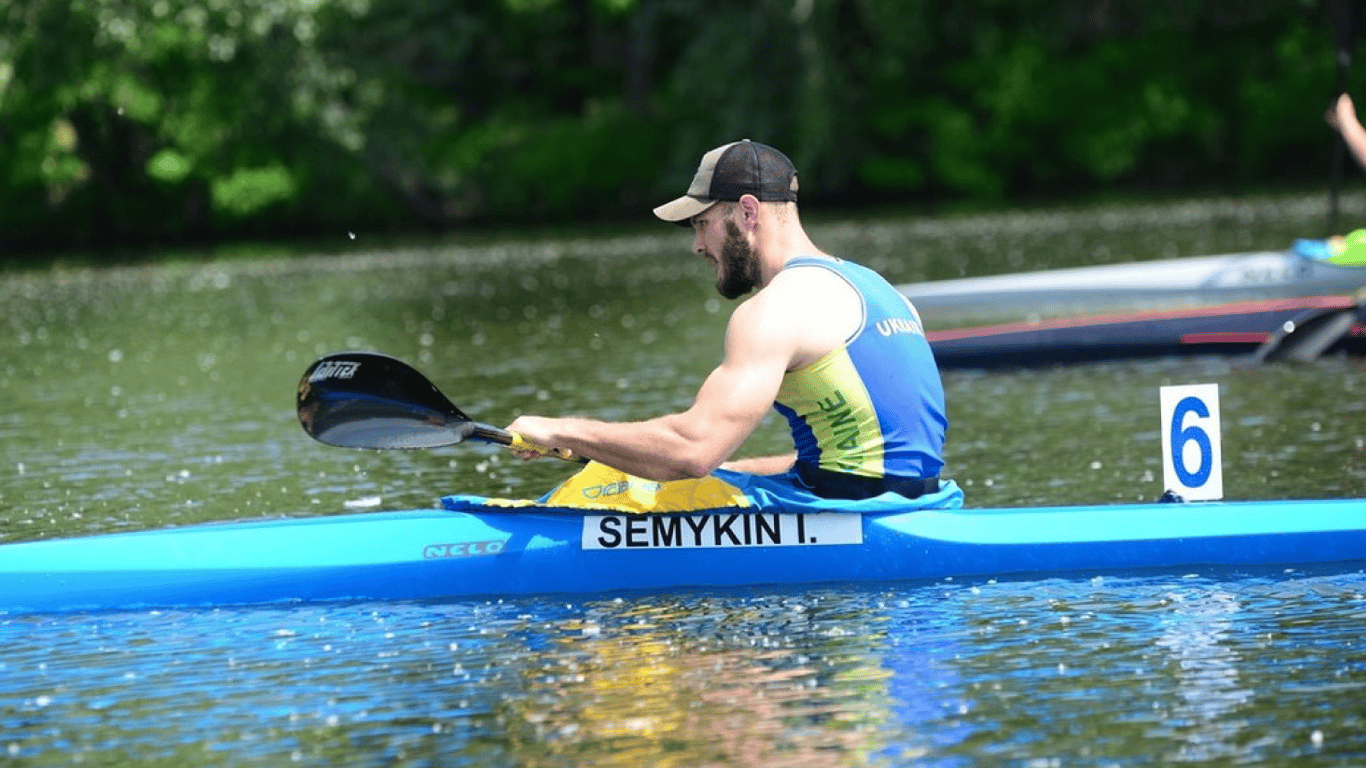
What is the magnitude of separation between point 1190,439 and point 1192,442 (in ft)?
0.05

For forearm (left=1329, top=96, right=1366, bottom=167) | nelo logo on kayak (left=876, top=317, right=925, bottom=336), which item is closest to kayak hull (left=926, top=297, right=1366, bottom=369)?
forearm (left=1329, top=96, right=1366, bottom=167)

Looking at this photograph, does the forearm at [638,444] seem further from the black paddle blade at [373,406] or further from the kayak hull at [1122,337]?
the kayak hull at [1122,337]

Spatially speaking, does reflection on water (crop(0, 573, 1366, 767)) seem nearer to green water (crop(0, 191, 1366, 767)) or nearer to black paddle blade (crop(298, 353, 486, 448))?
green water (crop(0, 191, 1366, 767))

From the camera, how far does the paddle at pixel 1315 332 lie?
1631cm

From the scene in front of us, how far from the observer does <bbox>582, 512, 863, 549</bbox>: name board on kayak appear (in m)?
8.96

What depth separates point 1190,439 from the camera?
9.09m

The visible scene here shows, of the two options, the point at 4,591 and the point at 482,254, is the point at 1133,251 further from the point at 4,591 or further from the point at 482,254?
the point at 4,591

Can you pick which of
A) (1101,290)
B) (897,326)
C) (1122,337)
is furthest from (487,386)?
(897,326)

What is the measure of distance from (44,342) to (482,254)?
1545 cm

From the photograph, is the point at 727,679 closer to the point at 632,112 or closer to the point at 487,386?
the point at 487,386

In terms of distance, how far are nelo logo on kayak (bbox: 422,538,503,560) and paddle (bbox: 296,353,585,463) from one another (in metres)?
0.44

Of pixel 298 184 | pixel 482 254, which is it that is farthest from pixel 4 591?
pixel 298 184

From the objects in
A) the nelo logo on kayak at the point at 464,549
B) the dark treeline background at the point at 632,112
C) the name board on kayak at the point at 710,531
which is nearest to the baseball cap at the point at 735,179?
the name board on kayak at the point at 710,531

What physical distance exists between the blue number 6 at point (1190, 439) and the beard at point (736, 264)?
6.20 ft
